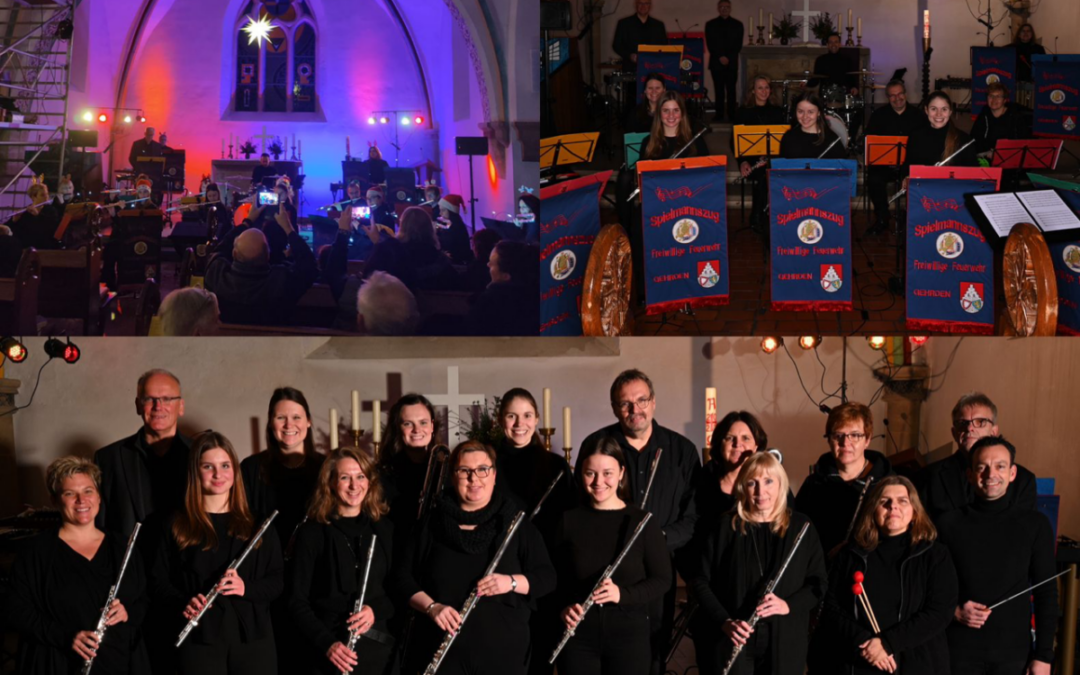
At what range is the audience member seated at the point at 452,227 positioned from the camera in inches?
261

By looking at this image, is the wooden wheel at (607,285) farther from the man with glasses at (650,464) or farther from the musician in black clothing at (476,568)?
the musician in black clothing at (476,568)

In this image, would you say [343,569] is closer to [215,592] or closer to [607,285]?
[215,592]

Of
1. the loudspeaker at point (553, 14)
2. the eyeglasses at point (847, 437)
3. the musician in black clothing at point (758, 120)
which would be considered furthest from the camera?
the musician in black clothing at point (758, 120)

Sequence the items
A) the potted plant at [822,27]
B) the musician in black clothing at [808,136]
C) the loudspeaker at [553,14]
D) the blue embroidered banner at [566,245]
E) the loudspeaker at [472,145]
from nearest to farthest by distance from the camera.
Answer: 1. the blue embroidered banner at [566,245]
2. the loudspeaker at [472,145]
3. the loudspeaker at [553,14]
4. the musician in black clothing at [808,136]
5. the potted plant at [822,27]

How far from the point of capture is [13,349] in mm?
5820

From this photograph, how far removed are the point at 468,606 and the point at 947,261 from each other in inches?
161

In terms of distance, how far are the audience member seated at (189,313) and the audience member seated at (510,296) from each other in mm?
1455

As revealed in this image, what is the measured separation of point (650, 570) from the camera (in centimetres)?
346

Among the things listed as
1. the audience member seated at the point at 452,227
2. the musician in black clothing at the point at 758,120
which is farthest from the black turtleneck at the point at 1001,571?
the musician in black clothing at the point at 758,120

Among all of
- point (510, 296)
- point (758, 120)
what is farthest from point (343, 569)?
point (758, 120)

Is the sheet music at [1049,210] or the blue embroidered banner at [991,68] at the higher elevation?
the blue embroidered banner at [991,68]

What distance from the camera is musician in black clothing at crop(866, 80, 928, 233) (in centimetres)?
761

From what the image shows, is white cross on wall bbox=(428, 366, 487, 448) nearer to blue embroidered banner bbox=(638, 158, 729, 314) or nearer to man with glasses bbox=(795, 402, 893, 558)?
blue embroidered banner bbox=(638, 158, 729, 314)

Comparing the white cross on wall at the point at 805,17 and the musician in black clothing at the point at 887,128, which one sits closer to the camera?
the musician in black clothing at the point at 887,128
